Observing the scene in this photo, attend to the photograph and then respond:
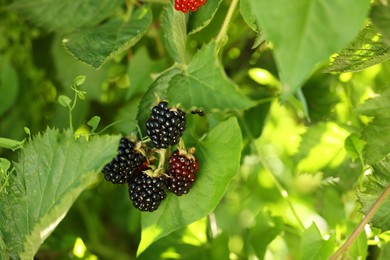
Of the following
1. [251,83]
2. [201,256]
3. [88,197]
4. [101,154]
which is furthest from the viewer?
[88,197]

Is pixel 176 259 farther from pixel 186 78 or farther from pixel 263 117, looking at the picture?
pixel 186 78

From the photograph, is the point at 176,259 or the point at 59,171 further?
the point at 176,259

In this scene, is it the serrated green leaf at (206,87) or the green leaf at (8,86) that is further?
the green leaf at (8,86)

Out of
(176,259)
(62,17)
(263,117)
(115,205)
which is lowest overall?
(115,205)

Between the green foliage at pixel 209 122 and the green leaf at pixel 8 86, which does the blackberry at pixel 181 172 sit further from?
the green leaf at pixel 8 86

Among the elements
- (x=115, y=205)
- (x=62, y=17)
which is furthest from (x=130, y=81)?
(x=115, y=205)

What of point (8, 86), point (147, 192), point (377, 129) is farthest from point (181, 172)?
point (8, 86)

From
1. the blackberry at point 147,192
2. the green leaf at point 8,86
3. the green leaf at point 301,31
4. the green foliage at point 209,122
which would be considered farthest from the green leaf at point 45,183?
the green leaf at point 8,86
